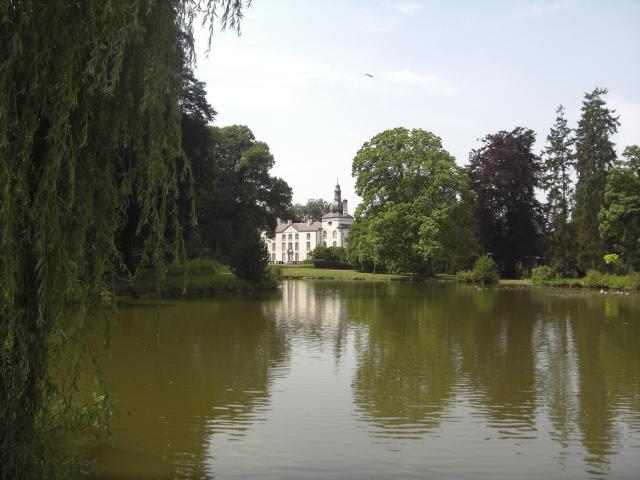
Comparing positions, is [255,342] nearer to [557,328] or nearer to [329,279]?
[557,328]

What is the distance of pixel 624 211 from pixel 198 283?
94.8 ft

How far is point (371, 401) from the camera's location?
9.15 metres

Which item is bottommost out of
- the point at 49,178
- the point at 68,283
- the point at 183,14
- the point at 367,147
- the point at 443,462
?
the point at 443,462

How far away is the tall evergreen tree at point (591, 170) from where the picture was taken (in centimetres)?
4509

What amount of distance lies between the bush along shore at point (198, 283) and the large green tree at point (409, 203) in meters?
15.1

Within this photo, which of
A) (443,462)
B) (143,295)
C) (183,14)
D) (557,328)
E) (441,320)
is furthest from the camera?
(143,295)

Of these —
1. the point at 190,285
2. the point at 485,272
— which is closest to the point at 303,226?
the point at 485,272

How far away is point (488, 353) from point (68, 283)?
10.8 metres

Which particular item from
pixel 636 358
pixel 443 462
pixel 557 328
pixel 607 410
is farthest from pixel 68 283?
pixel 557 328

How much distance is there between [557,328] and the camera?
18.5 m

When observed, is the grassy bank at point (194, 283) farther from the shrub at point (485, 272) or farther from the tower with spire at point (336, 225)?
the tower with spire at point (336, 225)

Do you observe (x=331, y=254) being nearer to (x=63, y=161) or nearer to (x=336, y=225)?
(x=336, y=225)

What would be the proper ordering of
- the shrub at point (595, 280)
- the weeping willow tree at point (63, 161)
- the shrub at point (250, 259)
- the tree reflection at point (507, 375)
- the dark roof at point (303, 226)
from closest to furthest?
the weeping willow tree at point (63, 161)
the tree reflection at point (507, 375)
the shrub at point (250, 259)
the shrub at point (595, 280)
the dark roof at point (303, 226)

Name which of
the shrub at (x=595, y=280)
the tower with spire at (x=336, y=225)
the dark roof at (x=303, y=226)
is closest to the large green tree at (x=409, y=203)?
the shrub at (x=595, y=280)
